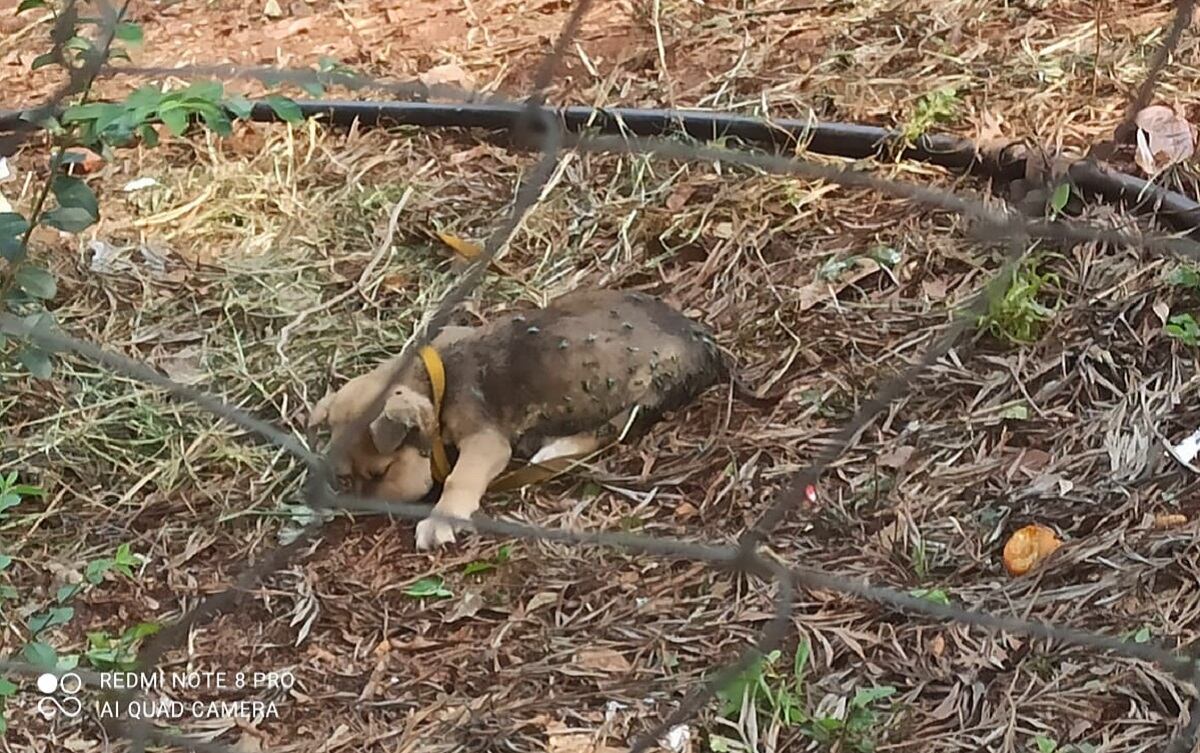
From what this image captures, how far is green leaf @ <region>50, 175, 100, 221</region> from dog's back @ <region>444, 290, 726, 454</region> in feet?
1.81

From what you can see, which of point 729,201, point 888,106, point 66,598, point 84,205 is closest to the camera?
point 84,205

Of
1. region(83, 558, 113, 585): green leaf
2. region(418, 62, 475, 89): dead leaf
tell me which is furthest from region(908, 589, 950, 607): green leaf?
region(418, 62, 475, 89): dead leaf

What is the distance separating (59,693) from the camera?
1.39 meters

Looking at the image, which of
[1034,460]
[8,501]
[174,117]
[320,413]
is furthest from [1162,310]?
[8,501]

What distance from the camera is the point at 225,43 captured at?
A: 2.63 meters

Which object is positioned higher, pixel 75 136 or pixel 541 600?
pixel 75 136

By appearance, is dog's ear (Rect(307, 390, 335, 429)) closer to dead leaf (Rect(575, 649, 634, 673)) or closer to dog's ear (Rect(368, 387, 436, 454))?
dog's ear (Rect(368, 387, 436, 454))

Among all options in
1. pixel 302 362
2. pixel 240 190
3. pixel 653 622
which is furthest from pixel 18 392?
pixel 653 622

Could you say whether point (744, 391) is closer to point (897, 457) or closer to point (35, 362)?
point (897, 457)

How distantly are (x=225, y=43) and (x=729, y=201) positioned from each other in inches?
45.1

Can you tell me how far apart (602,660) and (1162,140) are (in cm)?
105

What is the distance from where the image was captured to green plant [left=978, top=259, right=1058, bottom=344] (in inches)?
64.6

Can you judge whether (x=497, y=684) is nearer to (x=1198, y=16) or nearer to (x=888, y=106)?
(x=888, y=106)

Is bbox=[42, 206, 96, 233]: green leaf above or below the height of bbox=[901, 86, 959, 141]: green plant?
above
